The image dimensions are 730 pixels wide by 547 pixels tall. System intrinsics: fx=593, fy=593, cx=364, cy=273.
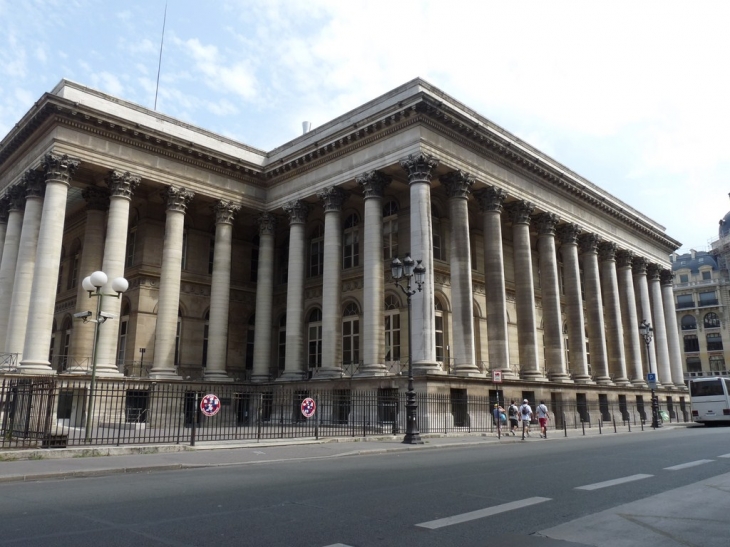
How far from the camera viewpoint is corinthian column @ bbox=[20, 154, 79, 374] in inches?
992

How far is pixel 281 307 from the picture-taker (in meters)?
36.9

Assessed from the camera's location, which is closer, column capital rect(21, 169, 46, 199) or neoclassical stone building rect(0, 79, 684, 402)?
neoclassical stone building rect(0, 79, 684, 402)

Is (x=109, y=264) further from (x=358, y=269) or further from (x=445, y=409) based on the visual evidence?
(x=445, y=409)

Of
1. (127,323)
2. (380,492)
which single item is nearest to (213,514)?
(380,492)

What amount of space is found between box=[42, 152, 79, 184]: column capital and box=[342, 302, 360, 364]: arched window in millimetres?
15498

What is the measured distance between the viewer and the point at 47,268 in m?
25.8

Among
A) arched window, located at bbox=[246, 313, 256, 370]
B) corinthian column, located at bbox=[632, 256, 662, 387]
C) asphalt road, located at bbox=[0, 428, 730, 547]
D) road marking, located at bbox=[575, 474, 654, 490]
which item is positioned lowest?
asphalt road, located at bbox=[0, 428, 730, 547]

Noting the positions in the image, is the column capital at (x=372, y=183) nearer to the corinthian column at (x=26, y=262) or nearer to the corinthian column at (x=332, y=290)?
the corinthian column at (x=332, y=290)

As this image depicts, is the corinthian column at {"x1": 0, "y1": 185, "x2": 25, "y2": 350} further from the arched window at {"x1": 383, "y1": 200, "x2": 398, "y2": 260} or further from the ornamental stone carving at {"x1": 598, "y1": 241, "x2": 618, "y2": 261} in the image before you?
the ornamental stone carving at {"x1": 598, "y1": 241, "x2": 618, "y2": 261}

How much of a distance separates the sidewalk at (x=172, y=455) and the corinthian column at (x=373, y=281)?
649 centimetres

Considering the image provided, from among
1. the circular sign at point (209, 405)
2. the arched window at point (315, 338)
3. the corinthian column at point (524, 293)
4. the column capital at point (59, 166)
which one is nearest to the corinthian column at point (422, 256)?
the corinthian column at point (524, 293)

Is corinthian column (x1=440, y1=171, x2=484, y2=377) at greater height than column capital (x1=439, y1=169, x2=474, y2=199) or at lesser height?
lesser

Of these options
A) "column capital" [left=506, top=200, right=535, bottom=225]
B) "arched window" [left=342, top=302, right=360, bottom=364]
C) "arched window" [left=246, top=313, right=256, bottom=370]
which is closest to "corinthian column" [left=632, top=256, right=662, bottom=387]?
"column capital" [left=506, top=200, right=535, bottom=225]

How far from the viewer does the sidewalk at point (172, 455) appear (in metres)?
11.6
